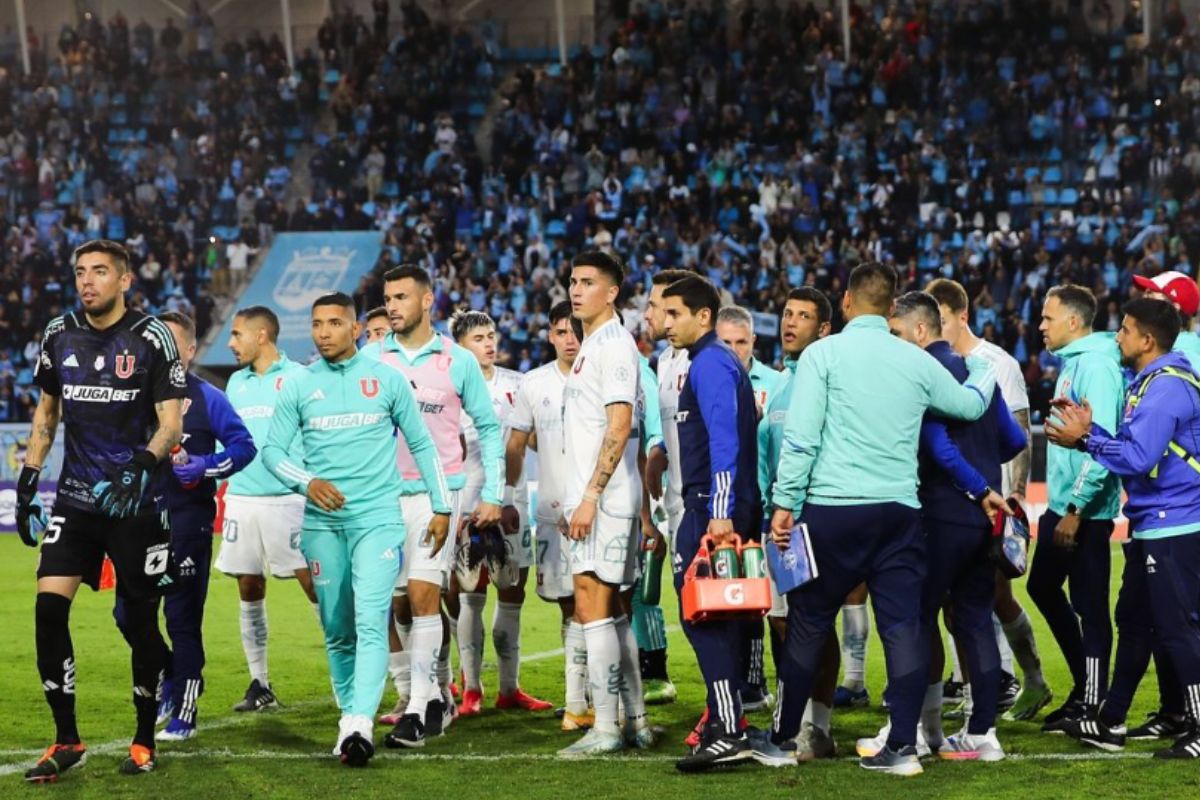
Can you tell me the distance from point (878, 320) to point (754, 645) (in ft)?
9.08

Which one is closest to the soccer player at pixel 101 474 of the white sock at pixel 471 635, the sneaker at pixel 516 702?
the white sock at pixel 471 635

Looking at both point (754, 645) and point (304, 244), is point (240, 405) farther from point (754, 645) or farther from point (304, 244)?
point (304, 244)

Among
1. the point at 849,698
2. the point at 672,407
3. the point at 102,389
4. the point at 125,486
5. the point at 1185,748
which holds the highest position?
the point at 102,389

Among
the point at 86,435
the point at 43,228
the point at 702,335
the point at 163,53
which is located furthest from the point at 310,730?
the point at 163,53

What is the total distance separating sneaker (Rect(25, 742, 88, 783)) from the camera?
7273 mm

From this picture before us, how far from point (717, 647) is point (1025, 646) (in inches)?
96.9

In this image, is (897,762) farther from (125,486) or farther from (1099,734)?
(125,486)

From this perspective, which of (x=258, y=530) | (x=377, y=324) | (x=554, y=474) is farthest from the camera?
(x=377, y=324)

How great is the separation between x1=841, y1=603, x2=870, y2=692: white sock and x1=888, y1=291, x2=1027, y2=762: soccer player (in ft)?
5.24

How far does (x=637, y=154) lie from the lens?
32.1 meters

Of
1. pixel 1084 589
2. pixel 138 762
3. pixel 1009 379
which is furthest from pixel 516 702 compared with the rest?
pixel 1009 379

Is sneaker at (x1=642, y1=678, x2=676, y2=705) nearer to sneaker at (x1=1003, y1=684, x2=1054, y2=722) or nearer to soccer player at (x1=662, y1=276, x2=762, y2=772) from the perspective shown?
sneaker at (x1=1003, y1=684, x2=1054, y2=722)

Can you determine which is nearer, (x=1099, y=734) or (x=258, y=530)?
(x=1099, y=734)

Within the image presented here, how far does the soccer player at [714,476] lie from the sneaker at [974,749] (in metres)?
1.03
